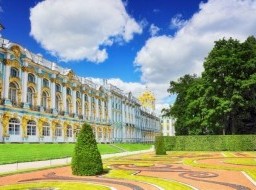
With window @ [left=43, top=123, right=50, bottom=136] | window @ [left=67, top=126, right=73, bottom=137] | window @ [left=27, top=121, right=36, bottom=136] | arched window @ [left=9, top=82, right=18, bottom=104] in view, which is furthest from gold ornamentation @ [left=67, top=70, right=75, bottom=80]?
arched window @ [left=9, top=82, right=18, bottom=104]

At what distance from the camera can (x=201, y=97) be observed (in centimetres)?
5100

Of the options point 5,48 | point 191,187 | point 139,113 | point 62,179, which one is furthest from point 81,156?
point 139,113

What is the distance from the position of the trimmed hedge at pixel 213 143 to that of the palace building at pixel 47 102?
17.8 meters

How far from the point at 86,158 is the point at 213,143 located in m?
33.8

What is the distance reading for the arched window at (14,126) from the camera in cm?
4140

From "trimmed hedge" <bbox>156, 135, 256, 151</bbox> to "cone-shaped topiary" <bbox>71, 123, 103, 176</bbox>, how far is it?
107ft

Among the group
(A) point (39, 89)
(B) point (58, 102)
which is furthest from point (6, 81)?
(B) point (58, 102)

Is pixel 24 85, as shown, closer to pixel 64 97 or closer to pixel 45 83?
pixel 45 83

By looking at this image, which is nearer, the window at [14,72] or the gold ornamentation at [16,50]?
the gold ornamentation at [16,50]

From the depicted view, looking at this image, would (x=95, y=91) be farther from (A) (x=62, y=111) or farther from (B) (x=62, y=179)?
(B) (x=62, y=179)

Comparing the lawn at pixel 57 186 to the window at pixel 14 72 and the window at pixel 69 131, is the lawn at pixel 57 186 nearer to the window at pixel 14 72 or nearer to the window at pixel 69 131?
the window at pixel 14 72

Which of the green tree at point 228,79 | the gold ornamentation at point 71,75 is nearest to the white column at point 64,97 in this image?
the gold ornamentation at point 71,75

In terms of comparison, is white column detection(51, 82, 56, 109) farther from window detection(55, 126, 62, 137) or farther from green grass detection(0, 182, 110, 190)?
green grass detection(0, 182, 110, 190)

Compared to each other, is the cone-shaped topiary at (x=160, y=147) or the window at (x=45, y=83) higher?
the window at (x=45, y=83)
